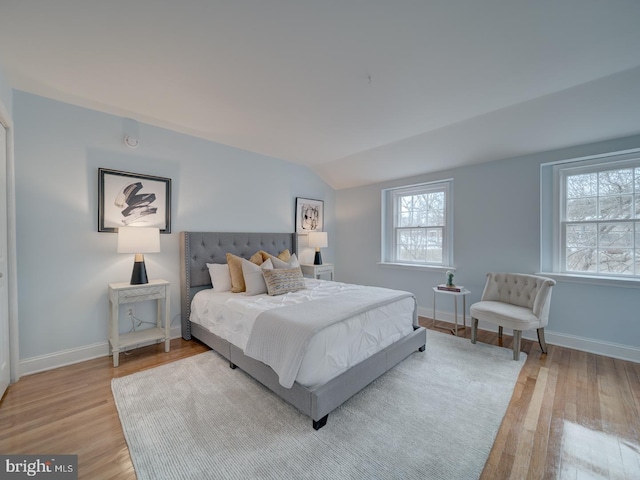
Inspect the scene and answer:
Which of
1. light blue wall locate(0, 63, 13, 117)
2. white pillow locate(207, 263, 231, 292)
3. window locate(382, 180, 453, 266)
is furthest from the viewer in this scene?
window locate(382, 180, 453, 266)

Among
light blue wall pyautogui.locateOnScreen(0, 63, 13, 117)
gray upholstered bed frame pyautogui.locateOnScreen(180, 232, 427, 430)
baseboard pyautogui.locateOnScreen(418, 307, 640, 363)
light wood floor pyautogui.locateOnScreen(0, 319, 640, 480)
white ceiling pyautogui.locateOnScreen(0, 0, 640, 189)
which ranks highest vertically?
white ceiling pyautogui.locateOnScreen(0, 0, 640, 189)

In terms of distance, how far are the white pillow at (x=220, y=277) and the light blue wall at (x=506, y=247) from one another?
2703 millimetres

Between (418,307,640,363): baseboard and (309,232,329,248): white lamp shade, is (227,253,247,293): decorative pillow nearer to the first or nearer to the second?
(309,232,329,248): white lamp shade

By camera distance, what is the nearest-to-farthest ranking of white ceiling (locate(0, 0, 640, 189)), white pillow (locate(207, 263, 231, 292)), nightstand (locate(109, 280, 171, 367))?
white ceiling (locate(0, 0, 640, 189)), nightstand (locate(109, 280, 171, 367)), white pillow (locate(207, 263, 231, 292))

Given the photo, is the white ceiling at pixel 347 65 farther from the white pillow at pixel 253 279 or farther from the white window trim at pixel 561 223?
the white pillow at pixel 253 279

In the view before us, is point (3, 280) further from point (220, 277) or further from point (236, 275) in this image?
point (236, 275)

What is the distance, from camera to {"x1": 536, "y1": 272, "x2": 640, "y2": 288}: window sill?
2717 millimetres

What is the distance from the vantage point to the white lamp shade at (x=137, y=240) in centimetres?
263

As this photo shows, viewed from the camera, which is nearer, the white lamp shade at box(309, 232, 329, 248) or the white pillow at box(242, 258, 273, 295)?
the white pillow at box(242, 258, 273, 295)

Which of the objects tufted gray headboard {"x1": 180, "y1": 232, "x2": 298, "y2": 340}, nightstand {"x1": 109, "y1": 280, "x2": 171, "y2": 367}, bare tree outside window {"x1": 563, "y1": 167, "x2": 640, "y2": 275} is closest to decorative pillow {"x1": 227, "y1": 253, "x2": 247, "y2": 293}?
tufted gray headboard {"x1": 180, "y1": 232, "x2": 298, "y2": 340}

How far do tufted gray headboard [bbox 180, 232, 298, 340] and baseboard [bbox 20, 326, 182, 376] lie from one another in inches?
31.7

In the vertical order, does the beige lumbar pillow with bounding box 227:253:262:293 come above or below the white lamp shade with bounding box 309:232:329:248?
below

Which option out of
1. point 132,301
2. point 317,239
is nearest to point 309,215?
point 317,239

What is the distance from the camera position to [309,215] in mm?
4988
